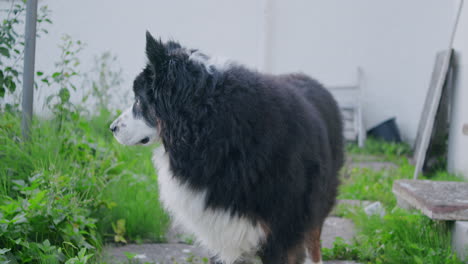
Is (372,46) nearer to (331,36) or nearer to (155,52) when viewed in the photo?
(331,36)

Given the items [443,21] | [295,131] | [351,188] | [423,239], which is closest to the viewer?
[295,131]

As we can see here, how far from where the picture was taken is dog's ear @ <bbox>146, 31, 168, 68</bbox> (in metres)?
2.30

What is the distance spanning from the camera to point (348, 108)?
25.3ft

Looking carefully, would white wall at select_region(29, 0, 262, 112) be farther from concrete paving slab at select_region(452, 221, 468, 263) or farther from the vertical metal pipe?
concrete paving slab at select_region(452, 221, 468, 263)

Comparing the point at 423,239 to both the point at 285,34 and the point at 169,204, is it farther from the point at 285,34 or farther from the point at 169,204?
the point at 285,34

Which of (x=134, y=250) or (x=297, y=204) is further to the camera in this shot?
(x=134, y=250)

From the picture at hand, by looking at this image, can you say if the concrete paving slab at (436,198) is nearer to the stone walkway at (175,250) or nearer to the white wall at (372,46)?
the stone walkway at (175,250)

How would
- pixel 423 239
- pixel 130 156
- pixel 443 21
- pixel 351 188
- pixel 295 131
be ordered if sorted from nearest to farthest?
pixel 295 131 → pixel 423 239 → pixel 130 156 → pixel 351 188 → pixel 443 21

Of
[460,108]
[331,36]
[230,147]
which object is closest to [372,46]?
[331,36]

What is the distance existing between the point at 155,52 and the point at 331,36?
19.6 feet

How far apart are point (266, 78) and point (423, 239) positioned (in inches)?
A: 56.9

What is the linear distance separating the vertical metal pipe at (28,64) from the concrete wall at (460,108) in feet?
12.9

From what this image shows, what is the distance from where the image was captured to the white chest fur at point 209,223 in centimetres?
233

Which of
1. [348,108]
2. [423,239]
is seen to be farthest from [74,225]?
[348,108]
